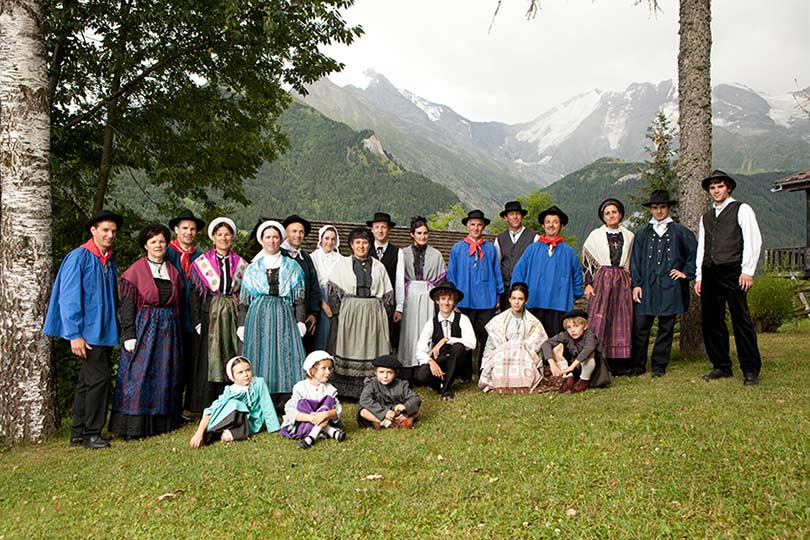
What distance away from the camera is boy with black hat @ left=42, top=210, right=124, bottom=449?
5.20 m

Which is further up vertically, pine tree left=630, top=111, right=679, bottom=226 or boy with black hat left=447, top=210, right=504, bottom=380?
pine tree left=630, top=111, right=679, bottom=226

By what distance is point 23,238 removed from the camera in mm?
5508

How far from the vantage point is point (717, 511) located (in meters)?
3.20

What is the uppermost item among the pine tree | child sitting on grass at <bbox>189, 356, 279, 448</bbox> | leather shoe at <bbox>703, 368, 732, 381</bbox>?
the pine tree

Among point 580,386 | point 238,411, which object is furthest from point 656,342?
point 238,411

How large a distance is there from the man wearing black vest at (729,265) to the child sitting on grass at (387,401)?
309cm

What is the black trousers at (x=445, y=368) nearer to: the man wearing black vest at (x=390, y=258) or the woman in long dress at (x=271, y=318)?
the man wearing black vest at (x=390, y=258)

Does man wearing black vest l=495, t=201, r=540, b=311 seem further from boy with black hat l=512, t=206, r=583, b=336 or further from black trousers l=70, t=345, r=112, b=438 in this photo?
black trousers l=70, t=345, r=112, b=438

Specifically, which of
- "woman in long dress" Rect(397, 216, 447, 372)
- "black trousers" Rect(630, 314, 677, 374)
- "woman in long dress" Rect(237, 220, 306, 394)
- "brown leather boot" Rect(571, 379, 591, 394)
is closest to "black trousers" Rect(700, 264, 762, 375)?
"black trousers" Rect(630, 314, 677, 374)

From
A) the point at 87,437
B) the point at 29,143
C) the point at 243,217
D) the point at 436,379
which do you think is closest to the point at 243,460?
the point at 87,437

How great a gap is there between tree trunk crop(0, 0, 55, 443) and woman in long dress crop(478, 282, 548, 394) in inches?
170

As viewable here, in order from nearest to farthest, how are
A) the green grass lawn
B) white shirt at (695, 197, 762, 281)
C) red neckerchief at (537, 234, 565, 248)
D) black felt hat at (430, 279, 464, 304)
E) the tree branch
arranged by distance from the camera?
the green grass lawn, white shirt at (695, 197, 762, 281), black felt hat at (430, 279, 464, 304), red neckerchief at (537, 234, 565, 248), the tree branch

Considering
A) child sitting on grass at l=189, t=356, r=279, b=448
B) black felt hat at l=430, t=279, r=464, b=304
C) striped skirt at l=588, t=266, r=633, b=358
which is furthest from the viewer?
striped skirt at l=588, t=266, r=633, b=358

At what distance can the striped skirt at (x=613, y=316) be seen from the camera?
693 cm
